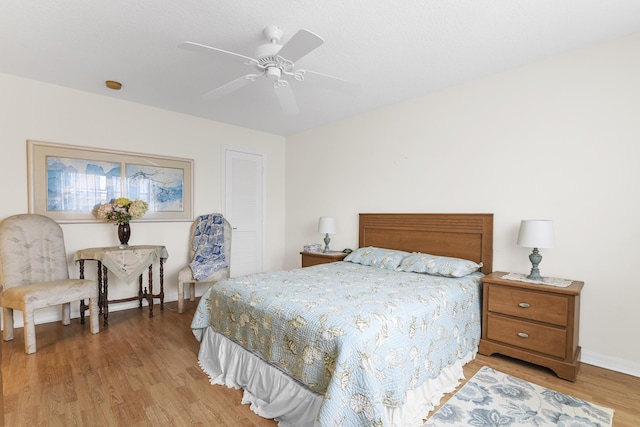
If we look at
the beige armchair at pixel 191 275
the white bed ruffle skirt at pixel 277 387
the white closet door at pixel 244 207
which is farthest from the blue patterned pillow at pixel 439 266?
the white closet door at pixel 244 207

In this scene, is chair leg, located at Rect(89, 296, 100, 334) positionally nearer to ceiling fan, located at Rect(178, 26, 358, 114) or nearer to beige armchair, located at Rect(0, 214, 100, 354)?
beige armchair, located at Rect(0, 214, 100, 354)

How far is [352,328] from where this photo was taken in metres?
1.56

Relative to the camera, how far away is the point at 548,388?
2.11m

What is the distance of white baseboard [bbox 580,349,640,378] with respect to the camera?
2264 mm

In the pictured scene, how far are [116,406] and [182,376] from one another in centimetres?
43

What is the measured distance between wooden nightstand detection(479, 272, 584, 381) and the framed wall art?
3.67m

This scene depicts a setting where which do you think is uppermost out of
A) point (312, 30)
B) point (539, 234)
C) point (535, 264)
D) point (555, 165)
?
point (312, 30)

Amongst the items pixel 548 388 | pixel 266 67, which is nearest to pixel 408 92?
pixel 266 67

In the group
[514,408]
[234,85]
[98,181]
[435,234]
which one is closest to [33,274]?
[98,181]

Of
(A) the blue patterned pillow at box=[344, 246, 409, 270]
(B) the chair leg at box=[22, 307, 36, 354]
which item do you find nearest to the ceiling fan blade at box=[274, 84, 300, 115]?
(A) the blue patterned pillow at box=[344, 246, 409, 270]

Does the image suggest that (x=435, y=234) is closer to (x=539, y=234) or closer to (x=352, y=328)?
(x=539, y=234)

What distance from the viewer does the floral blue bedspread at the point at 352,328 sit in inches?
57.1

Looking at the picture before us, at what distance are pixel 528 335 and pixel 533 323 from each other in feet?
0.34

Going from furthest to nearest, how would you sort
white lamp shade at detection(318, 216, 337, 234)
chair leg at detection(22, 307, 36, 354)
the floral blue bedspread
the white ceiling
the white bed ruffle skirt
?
white lamp shade at detection(318, 216, 337, 234)
chair leg at detection(22, 307, 36, 354)
the white ceiling
the white bed ruffle skirt
the floral blue bedspread
